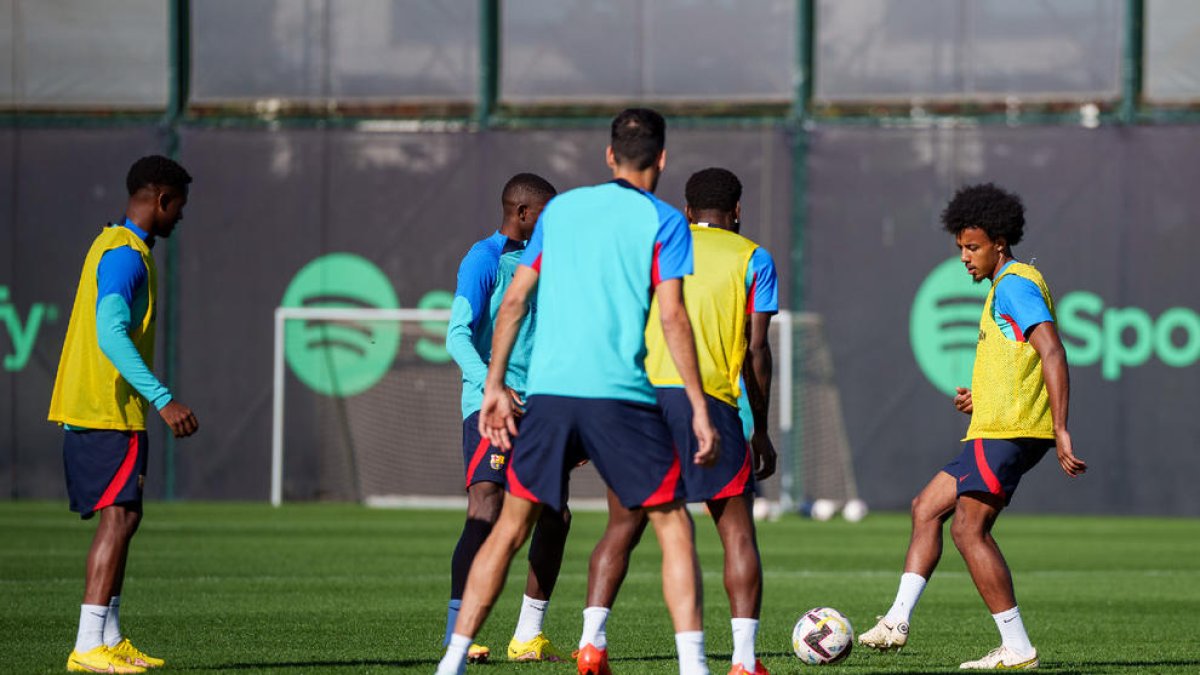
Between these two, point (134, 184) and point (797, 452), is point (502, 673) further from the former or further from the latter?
point (797, 452)

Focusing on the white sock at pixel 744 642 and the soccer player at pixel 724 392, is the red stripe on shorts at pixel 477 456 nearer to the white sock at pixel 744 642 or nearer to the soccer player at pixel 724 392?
the soccer player at pixel 724 392

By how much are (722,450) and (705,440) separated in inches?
35.5

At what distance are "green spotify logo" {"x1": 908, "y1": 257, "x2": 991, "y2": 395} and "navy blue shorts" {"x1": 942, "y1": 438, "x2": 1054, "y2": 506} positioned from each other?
50.1 feet

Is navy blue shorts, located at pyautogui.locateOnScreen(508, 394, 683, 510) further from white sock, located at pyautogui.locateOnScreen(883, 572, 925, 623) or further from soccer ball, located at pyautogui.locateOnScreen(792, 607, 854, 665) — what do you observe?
white sock, located at pyautogui.locateOnScreen(883, 572, 925, 623)

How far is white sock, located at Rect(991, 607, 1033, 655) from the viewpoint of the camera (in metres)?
8.15

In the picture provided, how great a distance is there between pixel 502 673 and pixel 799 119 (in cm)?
1735

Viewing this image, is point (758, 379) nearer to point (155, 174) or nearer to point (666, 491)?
point (666, 491)

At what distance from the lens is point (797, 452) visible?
23.9m

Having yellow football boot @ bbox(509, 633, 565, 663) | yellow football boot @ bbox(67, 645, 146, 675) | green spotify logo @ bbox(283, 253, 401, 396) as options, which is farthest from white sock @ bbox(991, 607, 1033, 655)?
green spotify logo @ bbox(283, 253, 401, 396)

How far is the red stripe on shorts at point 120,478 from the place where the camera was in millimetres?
7570

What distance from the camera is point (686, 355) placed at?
634 cm

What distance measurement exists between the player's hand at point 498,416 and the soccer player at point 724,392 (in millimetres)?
647

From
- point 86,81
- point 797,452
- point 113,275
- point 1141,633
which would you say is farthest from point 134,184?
point 86,81

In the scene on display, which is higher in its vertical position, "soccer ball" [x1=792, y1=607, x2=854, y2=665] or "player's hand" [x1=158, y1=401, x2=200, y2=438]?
"player's hand" [x1=158, y1=401, x2=200, y2=438]
